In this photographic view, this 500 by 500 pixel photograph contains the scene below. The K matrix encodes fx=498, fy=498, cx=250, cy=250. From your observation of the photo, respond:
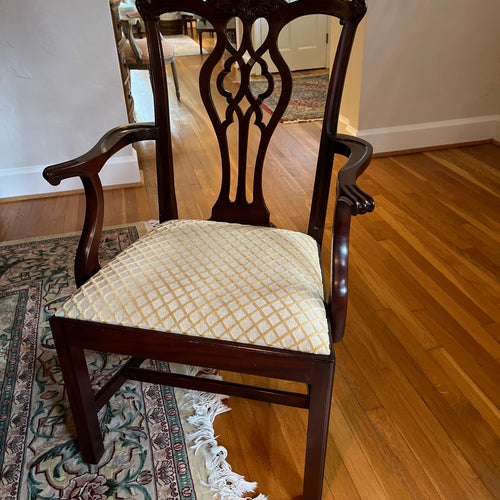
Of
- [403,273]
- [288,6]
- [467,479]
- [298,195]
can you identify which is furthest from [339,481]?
[298,195]

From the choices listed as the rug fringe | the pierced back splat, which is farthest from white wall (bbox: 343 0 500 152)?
the rug fringe

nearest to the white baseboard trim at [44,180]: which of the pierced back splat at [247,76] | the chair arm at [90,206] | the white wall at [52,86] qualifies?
the white wall at [52,86]

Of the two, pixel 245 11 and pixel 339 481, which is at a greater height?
pixel 245 11

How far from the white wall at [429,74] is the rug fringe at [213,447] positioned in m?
2.02

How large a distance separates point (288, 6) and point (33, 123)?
169cm

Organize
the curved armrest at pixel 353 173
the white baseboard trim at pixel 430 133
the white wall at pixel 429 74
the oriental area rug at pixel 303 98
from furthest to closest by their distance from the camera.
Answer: the oriental area rug at pixel 303 98
the white baseboard trim at pixel 430 133
the white wall at pixel 429 74
the curved armrest at pixel 353 173

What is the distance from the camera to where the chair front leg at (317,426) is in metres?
0.88

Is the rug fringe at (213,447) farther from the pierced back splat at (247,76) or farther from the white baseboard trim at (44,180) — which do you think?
the white baseboard trim at (44,180)

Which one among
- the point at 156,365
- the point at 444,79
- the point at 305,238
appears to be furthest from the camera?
the point at 444,79

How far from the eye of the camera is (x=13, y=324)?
5.30ft

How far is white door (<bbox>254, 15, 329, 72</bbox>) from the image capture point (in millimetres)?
4965

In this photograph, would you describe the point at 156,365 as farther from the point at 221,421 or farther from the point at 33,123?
the point at 33,123

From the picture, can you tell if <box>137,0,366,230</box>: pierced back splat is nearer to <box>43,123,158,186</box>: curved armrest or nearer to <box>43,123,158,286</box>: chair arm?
<box>43,123,158,186</box>: curved armrest

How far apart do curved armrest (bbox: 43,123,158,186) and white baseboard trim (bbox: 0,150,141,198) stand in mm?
1366
